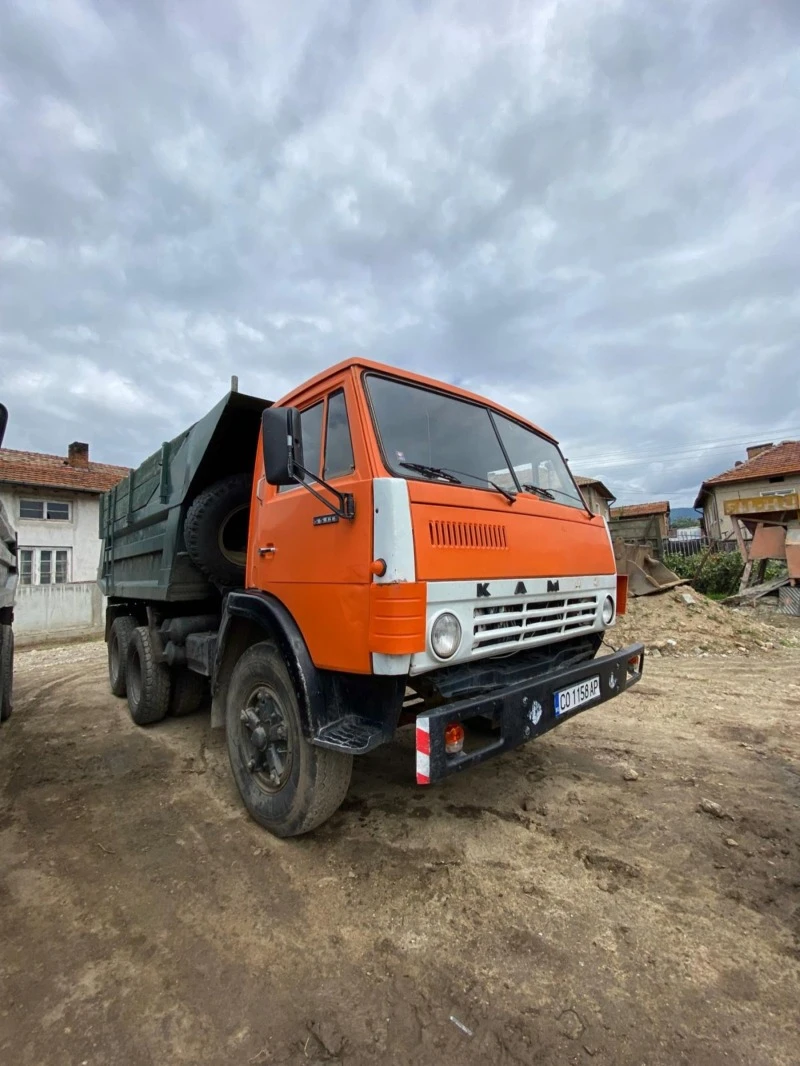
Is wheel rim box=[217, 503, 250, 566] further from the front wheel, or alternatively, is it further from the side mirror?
the side mirror

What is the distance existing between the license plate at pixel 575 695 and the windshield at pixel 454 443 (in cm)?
116

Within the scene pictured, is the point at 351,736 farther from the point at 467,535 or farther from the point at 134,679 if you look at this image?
the point at 134,679

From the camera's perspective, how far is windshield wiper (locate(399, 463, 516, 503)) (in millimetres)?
2605

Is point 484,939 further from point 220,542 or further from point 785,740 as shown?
point 785,740

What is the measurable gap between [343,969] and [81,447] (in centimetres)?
2426

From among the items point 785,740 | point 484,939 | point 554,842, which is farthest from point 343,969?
point 785,740

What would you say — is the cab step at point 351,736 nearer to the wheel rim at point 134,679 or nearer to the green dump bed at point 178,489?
the green dump bed at point 178,489

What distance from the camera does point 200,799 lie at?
10.8 ft

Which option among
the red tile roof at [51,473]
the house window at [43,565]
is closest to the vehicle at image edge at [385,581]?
the red tile roof at [51,473]

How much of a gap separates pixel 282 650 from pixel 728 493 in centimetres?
2982

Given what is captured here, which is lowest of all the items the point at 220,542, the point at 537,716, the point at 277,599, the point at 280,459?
the point at 537,716

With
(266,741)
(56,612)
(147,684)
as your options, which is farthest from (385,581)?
(56,612)

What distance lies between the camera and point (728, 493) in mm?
26562

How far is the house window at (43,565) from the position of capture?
18.5 m
